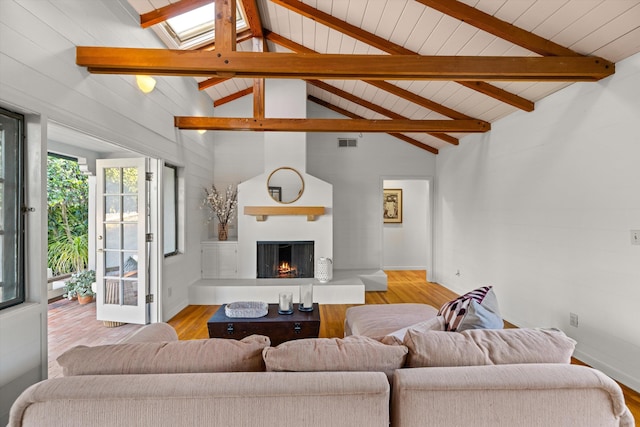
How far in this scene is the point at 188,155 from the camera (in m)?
4.70

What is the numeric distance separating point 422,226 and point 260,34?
5.17m

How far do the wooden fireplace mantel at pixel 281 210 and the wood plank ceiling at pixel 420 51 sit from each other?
1255 millimetres

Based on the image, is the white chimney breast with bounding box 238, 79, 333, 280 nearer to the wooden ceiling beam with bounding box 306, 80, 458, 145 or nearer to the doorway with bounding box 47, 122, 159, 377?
the wooden ceiling beam with bounding box 306, 80, 458, 145

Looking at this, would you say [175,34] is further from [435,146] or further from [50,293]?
[435,146]

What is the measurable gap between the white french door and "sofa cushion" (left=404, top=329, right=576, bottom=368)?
130 inches

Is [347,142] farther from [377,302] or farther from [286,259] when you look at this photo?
[377,302]

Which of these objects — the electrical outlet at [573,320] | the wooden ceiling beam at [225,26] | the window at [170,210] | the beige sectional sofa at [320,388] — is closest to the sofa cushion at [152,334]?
the beige sectional sofa at [320,388]

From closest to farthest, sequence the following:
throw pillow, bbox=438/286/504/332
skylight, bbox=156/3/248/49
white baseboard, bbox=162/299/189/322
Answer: throw pillow, bbox=438/286/504/332 → skylight, bbox=156/3/248/49 → white baseboard, bbox=162/299/189/322

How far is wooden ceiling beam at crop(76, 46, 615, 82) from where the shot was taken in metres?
2.50

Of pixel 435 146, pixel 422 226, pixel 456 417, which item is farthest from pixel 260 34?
pixel 422 226

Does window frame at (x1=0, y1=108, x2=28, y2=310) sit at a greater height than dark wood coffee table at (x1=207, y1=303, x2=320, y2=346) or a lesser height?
greater

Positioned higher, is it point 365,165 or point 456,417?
point 365,165

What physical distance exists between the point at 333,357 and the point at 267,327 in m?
1.53

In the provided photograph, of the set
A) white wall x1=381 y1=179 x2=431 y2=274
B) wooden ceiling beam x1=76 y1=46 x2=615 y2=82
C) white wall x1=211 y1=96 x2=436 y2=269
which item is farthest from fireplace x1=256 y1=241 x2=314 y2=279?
wooden ceiling beam x1=76 y1=46 x2=615 y2=82
